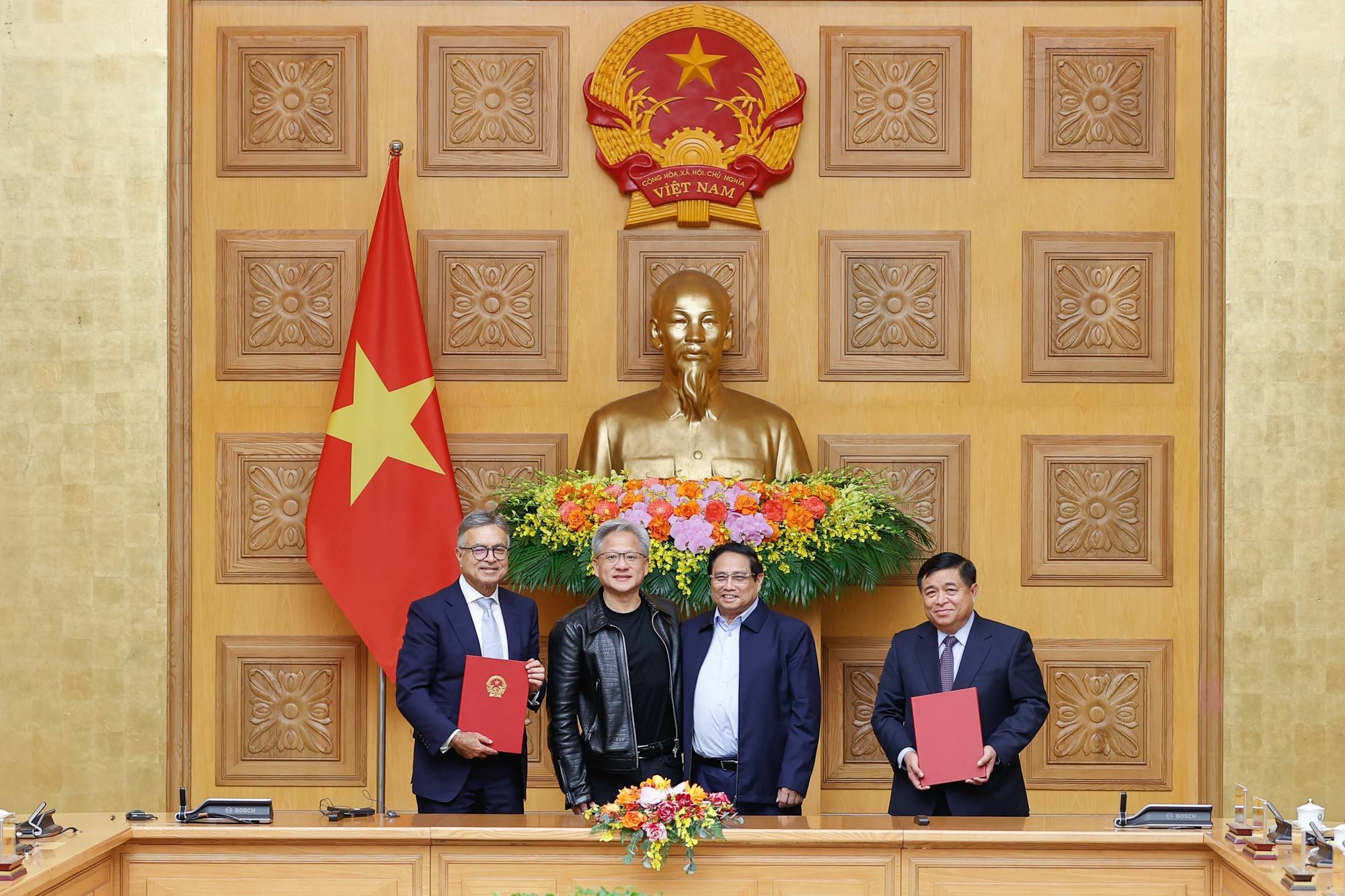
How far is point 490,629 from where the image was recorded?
4.36 m

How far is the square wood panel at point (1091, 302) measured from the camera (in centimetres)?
605

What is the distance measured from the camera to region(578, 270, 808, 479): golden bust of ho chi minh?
562 cm

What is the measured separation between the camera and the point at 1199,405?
604 cm

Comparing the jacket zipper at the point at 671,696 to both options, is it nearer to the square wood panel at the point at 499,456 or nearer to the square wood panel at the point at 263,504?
the square wood panel at the point at 499,456

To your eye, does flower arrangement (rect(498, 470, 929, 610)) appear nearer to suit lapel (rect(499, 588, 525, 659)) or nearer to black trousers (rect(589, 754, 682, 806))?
suit lapel (rect(499, 588, 525, 659))

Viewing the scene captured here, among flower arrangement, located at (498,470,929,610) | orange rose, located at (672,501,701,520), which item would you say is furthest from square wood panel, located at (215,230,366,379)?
orange rose, located at (672,501,701,520)

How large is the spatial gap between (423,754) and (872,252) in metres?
2.93

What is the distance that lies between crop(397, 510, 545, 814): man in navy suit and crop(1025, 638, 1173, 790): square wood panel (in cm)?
259

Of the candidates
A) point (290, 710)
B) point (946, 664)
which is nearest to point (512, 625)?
point (946, 664)

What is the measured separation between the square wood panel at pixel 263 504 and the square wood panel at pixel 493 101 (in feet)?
4.29

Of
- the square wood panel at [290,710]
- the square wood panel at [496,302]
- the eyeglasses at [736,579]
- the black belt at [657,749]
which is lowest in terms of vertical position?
the square wood panel at [290,710]

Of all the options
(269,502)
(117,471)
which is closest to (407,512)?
(269,502)

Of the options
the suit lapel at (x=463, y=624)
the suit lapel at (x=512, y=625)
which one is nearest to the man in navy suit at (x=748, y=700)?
the suit lapel at (x=512, y=625)

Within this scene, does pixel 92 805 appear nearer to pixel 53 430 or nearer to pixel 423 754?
pixel 53 430
